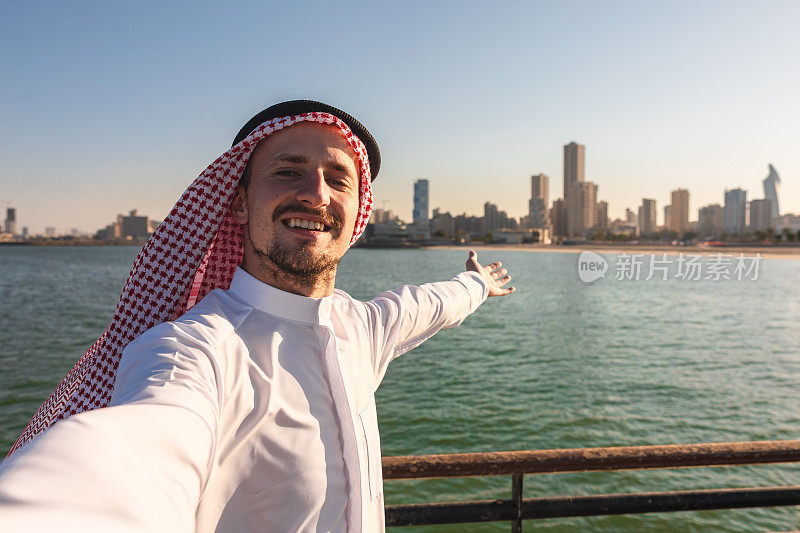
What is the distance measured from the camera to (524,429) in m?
9.55

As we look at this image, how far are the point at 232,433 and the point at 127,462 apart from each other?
41cm

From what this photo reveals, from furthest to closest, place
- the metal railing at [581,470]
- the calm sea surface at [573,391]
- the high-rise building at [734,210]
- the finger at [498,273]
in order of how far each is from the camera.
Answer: the high-rise building at [734,210] → the calm sea surface at [573,391] → the finger at [498,273] → the metal railing at [581,470]

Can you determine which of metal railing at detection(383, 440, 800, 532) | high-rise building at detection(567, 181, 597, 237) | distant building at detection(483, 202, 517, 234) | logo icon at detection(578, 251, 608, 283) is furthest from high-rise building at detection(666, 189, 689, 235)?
metal railing at detection(383, 440, 800, 532)

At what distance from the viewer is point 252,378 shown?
3.75 ft

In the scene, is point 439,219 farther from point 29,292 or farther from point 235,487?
point 235,487

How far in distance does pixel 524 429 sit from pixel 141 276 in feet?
30.3

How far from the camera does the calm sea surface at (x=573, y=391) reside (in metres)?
7.07

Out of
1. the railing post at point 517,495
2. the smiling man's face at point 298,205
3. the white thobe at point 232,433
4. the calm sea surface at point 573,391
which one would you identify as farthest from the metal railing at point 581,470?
the calm sea surface at point 573,391

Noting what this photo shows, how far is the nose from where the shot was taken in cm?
136

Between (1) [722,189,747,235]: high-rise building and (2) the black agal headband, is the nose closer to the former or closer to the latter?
(2) the black agal headband

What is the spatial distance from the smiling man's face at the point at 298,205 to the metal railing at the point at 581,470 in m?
1.04

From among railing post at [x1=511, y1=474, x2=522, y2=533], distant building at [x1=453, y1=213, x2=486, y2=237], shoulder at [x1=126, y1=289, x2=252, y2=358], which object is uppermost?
distant building at [x1=453, y1=213, x2=486, y2=237]

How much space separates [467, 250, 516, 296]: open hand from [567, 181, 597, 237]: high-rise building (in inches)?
6960

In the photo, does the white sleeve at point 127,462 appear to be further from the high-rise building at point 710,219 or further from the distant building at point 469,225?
the high-rise building at point 710,219
